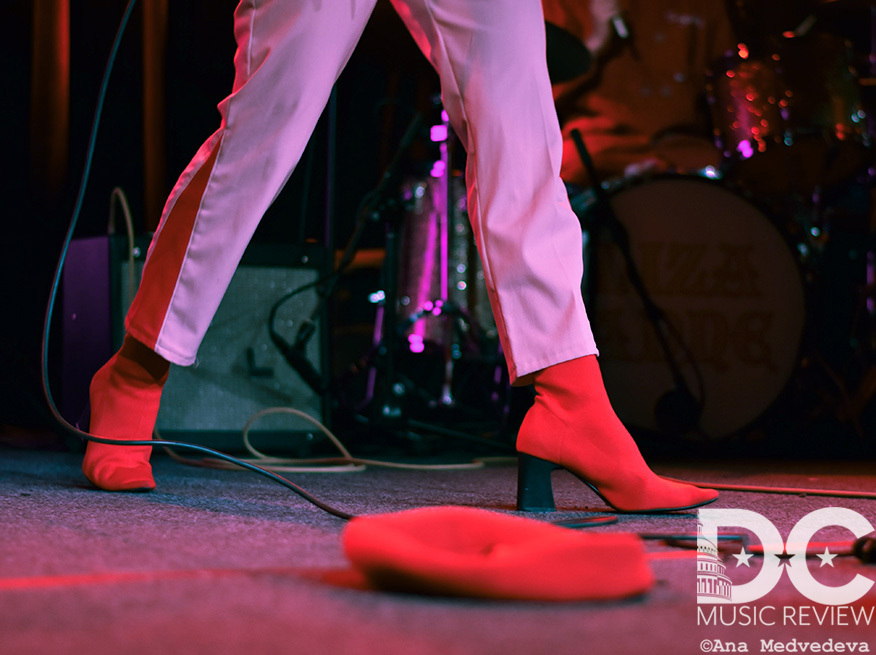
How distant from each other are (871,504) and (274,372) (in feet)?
3.85

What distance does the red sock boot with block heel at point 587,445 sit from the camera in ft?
3.40

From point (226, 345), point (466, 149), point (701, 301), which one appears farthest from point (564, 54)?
point (466, 149)

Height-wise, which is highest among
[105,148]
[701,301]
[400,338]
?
[105,148]

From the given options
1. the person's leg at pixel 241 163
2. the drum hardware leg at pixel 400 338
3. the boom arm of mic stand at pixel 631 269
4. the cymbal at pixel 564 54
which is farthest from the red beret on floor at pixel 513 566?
the cymbal at pixel 564 54

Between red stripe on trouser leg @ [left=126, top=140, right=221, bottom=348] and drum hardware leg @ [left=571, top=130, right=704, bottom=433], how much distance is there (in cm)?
118

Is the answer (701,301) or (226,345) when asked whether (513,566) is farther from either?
(701,301)

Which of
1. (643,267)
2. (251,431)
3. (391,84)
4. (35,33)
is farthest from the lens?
(391,84)

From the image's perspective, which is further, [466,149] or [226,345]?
[226,345]

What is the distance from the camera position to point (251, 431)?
1.83 m

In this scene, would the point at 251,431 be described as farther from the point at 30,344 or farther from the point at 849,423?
the point at 849,423

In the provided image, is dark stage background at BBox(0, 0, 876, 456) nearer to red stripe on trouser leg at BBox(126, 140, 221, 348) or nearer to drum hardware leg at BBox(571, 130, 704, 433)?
drum hardware leg at BBox(571, 130, 704, 433)

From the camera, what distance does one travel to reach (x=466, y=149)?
42.6 inches

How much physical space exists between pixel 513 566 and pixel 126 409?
0.81 meters

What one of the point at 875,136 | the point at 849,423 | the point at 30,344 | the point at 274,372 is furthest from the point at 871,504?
the point at 30,344
